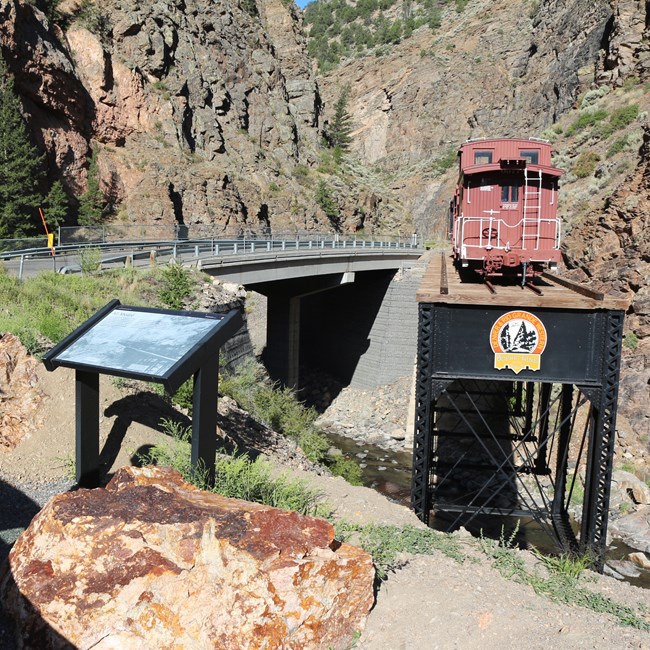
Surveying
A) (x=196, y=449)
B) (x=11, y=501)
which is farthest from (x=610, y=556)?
(x=11, y=501)

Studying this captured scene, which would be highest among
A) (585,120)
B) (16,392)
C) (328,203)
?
(585,120)

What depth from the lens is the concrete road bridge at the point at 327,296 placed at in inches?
1045

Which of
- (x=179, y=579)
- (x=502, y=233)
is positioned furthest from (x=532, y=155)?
(x=179, y=579)

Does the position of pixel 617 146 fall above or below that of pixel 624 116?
below

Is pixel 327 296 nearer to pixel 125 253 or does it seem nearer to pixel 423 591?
pixel 125 253

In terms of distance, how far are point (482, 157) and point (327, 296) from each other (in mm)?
26670

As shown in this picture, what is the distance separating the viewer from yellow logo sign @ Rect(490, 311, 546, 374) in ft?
31.8

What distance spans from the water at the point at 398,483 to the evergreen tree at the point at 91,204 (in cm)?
2253

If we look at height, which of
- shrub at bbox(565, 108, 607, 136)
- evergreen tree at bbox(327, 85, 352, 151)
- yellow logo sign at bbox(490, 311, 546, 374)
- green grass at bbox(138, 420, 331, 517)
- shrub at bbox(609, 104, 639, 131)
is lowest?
green grass at bbox(138, 420, 331, 517)

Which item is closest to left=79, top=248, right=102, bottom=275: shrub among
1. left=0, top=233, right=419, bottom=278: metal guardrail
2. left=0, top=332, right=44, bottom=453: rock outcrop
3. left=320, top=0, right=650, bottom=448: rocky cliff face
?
left=0, top=233, right=419, bottom=278: metal guardrail

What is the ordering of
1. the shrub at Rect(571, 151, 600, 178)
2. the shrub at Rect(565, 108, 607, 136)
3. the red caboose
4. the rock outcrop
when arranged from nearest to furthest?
the rock outcrop
the red caboose
the shrub at Rect(571, 151, 600, 178)
the shrub at Rect(565, 108, 607, 136)

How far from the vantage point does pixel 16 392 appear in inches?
340

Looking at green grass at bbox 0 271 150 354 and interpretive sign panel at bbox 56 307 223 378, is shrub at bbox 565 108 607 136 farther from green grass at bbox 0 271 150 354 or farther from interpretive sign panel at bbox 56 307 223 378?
interpretive sign panel at bbox 56 307 223 378

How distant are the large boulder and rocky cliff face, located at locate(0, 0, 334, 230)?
3850cm
